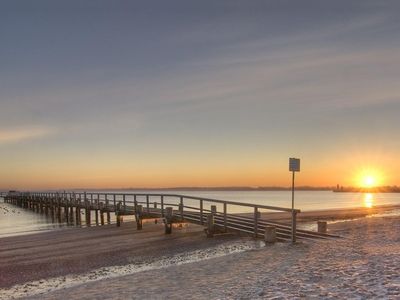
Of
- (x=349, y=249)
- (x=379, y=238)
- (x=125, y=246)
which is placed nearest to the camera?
(x=349, y=249)

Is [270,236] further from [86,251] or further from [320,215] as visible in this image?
[320,215]

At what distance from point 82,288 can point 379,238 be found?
32.7 ft

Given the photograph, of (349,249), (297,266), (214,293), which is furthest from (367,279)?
(349,249)

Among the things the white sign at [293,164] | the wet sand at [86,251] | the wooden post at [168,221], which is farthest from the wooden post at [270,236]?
the wooden post at [168,221]

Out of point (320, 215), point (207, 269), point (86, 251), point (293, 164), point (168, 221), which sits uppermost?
point (293, 164)

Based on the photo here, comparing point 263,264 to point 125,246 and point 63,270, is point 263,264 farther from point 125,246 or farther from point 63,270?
point 125,246

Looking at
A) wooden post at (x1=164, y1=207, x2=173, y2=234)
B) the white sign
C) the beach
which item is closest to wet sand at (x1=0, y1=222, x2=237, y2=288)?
the beach

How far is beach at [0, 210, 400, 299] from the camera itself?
824cm

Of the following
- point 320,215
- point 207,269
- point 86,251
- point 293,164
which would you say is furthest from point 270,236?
point 320,215

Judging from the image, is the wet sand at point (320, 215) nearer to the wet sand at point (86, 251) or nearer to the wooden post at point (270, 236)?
the wet sand at point (86, 251)

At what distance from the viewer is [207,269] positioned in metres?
11.2

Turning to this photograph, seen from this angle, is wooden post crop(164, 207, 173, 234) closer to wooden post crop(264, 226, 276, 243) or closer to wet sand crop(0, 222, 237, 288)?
wet sand crop(0, 222, 237, 288)

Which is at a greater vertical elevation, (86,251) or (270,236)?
(270,236)

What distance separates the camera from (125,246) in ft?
63.2
